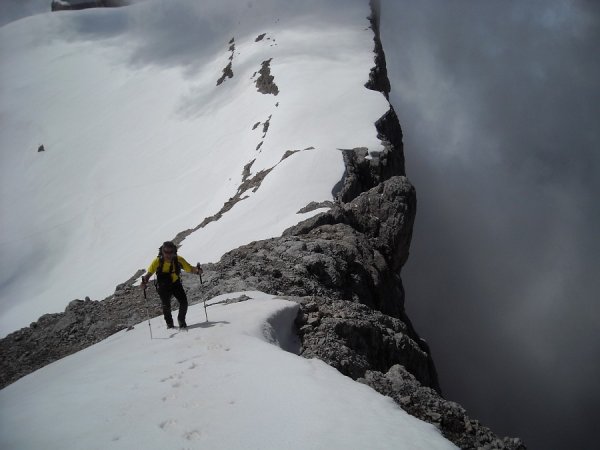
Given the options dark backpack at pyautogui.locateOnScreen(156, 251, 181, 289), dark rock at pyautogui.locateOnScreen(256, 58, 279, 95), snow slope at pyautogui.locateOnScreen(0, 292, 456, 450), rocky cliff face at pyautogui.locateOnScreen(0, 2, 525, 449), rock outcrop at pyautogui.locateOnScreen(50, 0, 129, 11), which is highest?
rock outcrop at pyautogui.locateOnScreen(50, 0, 129, 11)

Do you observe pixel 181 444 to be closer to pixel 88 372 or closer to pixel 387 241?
pixel 88 372

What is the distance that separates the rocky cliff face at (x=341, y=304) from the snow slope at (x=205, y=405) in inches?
48.6

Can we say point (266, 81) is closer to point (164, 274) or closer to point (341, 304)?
point (341, 304)

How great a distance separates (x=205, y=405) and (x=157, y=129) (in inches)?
1734

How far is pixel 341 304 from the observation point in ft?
36.5

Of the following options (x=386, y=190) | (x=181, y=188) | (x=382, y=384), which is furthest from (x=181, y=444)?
(x=181, y=188)

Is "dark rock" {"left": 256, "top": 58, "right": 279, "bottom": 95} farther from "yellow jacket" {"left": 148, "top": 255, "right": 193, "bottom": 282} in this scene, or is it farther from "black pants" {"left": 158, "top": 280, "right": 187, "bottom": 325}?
"black pants" {"left": 158, "top": 280, "right": 187, "bottom": 325}

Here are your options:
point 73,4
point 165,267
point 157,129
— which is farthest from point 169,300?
point 73,4

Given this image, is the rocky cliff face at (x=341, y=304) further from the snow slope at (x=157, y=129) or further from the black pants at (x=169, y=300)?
the snow slope at (x=157, y=129)

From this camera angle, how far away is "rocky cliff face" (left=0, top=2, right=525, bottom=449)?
26.8 feet

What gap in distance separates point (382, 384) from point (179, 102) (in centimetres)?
4650

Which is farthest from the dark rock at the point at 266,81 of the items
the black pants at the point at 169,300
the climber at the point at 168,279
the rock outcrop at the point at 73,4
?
the rock outcrop at the point at 73,4

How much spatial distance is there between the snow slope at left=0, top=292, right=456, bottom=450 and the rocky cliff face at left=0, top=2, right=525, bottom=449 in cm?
123

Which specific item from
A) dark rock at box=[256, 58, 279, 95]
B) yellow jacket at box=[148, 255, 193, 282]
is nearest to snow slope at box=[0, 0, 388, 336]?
dark rock at box=[256, 58, 279, 95]
